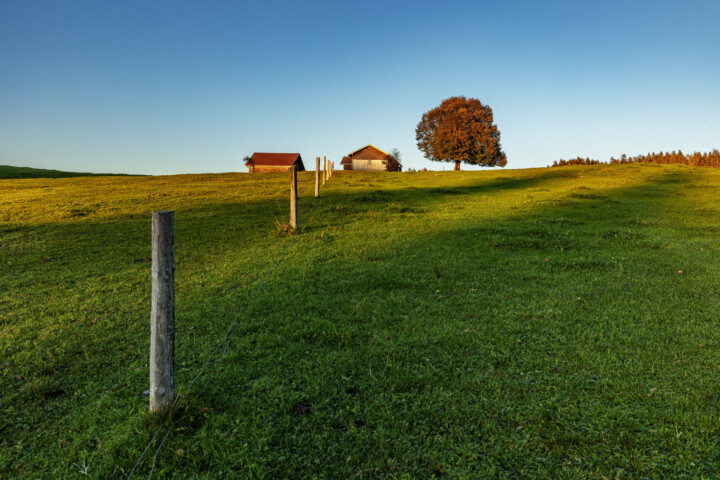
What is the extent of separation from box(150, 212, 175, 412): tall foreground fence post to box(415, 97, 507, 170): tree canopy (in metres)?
55.5

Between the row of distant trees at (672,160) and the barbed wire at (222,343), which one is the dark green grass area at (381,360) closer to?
the barbed wire at (222,343)

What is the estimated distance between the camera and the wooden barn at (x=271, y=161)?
75125mm

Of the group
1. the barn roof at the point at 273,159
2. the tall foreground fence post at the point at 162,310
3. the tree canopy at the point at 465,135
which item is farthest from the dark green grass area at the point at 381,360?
the barn roof at the point at 273,159

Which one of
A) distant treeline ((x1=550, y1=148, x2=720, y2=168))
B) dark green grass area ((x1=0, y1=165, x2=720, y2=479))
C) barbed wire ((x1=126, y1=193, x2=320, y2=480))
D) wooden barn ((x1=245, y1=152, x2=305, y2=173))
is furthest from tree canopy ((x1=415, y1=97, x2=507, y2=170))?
barbed wire ((x1=126, y1=193, x2=320, y2=480))

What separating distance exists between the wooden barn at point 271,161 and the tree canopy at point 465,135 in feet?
97.8

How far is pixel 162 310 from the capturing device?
11.0 feet

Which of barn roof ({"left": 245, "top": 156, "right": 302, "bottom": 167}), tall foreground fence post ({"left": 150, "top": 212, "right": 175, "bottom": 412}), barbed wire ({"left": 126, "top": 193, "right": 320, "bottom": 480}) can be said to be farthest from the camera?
barn roof ({"left": 245, "top": 156, "right": 302, "bottom": 167})

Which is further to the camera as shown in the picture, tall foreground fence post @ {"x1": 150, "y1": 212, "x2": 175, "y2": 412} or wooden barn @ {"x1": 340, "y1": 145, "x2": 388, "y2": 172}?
wooden barn @ {"x1": 340, "y1": 145, "x2": 388, "y2": 172}

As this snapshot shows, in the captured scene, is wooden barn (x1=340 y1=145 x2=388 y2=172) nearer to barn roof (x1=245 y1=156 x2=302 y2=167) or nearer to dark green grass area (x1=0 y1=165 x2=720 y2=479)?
barn roof (x1=245 y1=156 x2=302 y2=167)

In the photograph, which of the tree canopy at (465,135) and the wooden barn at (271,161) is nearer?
the tree canopy at (465,135)

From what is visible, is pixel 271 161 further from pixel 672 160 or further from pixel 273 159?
pixel 672 160

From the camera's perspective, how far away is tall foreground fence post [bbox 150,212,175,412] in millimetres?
3260

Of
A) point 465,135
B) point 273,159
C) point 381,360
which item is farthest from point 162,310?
point 273,159

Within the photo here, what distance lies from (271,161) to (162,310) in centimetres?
7712
